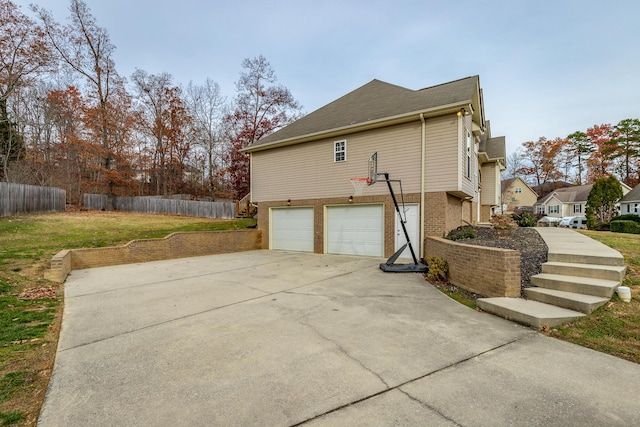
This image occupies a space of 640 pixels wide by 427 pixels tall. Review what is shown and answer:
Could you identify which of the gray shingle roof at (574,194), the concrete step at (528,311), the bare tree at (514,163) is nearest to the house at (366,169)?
the concrete step at (528,311)

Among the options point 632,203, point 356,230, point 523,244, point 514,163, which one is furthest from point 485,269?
point 514,163

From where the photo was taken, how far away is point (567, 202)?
128 ft

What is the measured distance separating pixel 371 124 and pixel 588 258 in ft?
23.4

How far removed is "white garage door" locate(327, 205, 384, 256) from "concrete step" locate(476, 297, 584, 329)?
575 cm

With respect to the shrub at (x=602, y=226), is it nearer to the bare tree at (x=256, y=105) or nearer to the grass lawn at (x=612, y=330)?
the grass lawn at (x=612, y=330)

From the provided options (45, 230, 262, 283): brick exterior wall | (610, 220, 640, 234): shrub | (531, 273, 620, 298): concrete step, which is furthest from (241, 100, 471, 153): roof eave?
(610, 220, 640, 234): shrub

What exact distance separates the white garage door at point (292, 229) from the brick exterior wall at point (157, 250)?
3.15 ft

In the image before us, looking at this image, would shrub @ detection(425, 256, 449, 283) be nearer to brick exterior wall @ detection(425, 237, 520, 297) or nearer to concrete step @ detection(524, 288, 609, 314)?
brick exterior wall @ detection(425, 237, 520, 297)

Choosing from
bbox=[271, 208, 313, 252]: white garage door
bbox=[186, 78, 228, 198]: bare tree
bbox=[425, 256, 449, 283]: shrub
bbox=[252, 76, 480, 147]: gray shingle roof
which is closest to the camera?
bbox=[425, 256, 449, 283]: shrub

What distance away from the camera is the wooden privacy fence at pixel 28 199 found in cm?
1420

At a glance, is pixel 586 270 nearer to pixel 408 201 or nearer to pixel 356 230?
pixel 408 201

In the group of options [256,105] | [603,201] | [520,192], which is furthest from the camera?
[520,192]

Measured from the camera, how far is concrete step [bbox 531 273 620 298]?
169 inches

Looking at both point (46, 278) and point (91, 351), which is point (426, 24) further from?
point (46, 278)
